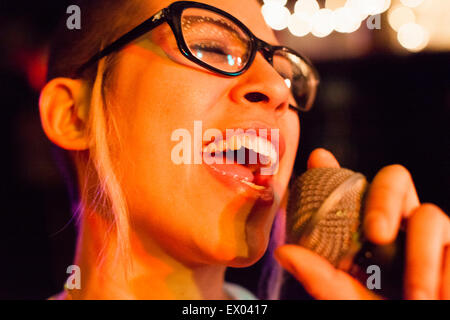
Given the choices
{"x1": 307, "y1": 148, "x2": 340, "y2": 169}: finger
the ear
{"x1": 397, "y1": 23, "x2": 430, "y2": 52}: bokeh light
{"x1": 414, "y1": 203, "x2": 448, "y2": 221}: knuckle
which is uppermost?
{"x1": 397, "y1": 23, "x2": 430, "y2": 52}: bokeh light

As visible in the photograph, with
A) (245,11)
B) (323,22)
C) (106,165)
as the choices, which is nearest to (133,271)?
(106,165)

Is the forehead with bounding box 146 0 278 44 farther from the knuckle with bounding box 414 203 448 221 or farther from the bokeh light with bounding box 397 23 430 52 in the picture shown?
the bokeh light with bounding box 397 23 430 52

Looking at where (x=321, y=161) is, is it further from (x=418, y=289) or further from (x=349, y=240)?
(x=418, y=289)

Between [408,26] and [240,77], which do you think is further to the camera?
[408,26]

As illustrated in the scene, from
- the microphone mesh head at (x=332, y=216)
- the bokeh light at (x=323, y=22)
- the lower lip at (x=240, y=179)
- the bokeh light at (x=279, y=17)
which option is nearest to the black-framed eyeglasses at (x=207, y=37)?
the lower lip at (x=240, y=179)

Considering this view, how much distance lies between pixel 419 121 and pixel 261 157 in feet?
7.75

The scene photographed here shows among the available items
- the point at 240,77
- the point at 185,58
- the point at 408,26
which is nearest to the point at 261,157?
the point at 240,77

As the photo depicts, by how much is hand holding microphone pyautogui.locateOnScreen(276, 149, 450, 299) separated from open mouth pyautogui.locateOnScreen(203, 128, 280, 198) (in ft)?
0.92

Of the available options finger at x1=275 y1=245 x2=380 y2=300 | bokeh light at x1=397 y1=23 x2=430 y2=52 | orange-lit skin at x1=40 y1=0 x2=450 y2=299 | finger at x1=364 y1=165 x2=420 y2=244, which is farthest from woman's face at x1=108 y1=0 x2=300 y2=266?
bokeh light at x1=397 y1=23 x2=430 y2=52

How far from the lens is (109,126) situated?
1123 millimetres

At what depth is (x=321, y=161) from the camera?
40.1 inches

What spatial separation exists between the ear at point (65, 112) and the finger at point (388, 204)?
94cm

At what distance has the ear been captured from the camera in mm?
1226

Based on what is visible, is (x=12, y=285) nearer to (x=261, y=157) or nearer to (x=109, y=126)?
(x=109, y=126)
